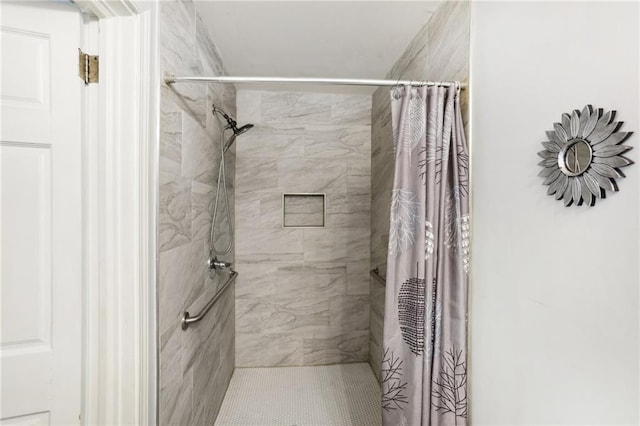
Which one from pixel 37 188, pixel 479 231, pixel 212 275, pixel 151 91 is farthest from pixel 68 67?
pixel 479 231

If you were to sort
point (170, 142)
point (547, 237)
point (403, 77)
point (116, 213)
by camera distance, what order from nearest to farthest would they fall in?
1. point (547, 237)
2. point (116, 213)
3. point (170, 142)
4. point (403, 77)

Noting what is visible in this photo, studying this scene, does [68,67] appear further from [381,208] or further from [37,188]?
[381,208]

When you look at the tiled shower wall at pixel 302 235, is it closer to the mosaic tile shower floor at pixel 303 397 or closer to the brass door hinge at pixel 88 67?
the mosaic tile shower floor at pixel 303 397

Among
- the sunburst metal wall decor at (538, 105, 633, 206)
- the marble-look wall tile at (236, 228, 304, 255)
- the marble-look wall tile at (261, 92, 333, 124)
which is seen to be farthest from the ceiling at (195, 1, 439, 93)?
the marble-look wall tile at (236, 228, 304, 255)

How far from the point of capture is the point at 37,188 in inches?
33.3

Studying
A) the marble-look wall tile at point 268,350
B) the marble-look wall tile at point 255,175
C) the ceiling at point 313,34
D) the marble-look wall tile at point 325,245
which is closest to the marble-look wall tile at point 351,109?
the ceiling at point 313,34

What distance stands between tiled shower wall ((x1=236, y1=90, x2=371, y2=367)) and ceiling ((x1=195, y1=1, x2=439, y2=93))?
36 cm

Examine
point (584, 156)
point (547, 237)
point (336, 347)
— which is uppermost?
point (584, 156)

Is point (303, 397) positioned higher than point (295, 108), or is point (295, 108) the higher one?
point (295, 108)

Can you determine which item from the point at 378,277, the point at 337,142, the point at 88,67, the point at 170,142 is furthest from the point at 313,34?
the point at 378,277

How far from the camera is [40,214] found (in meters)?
0.85

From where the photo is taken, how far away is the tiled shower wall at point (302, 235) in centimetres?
241

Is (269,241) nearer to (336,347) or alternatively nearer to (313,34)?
(336,347)

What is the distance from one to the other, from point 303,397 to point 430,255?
1559 mm
